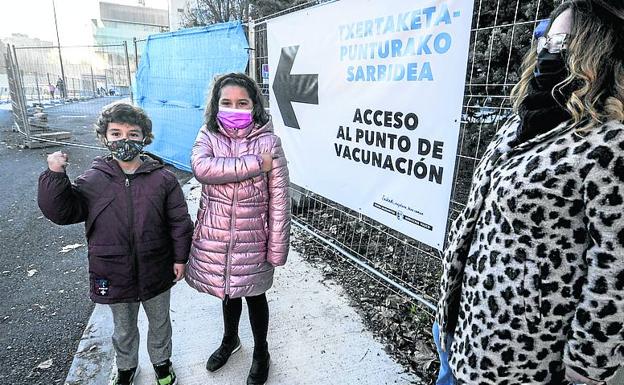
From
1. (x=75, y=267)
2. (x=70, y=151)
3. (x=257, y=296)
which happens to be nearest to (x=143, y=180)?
(x=257, y=296)

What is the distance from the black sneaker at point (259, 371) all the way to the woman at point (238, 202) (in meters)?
0.37

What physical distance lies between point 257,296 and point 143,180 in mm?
909

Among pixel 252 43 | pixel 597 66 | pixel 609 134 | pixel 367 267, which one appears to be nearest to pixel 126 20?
pixel 252 43

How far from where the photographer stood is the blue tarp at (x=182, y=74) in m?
5.25

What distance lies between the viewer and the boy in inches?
81.8

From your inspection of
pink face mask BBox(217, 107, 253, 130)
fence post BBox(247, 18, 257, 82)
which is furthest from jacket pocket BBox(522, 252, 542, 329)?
fence post BBox(247, 18, 257, 82)

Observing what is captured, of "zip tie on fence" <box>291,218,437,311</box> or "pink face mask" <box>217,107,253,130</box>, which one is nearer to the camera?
"pink face mask" <box>217,107,253,130</box>

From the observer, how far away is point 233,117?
7.39 ft

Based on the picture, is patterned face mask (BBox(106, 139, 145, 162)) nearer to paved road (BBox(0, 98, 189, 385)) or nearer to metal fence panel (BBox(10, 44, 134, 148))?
paved road (BBox(0, 98, 189, 385))

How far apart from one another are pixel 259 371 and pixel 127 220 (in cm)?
115

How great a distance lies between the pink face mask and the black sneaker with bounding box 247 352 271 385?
1.37 m

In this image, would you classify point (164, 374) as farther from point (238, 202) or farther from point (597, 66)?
point (597, 66)

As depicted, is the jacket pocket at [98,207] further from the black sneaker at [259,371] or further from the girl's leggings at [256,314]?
the black sneaker at [259,371]

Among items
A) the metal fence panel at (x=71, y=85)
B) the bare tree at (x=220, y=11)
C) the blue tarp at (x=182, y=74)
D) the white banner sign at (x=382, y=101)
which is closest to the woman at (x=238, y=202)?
the white banner sign at (x=382, y=101)
